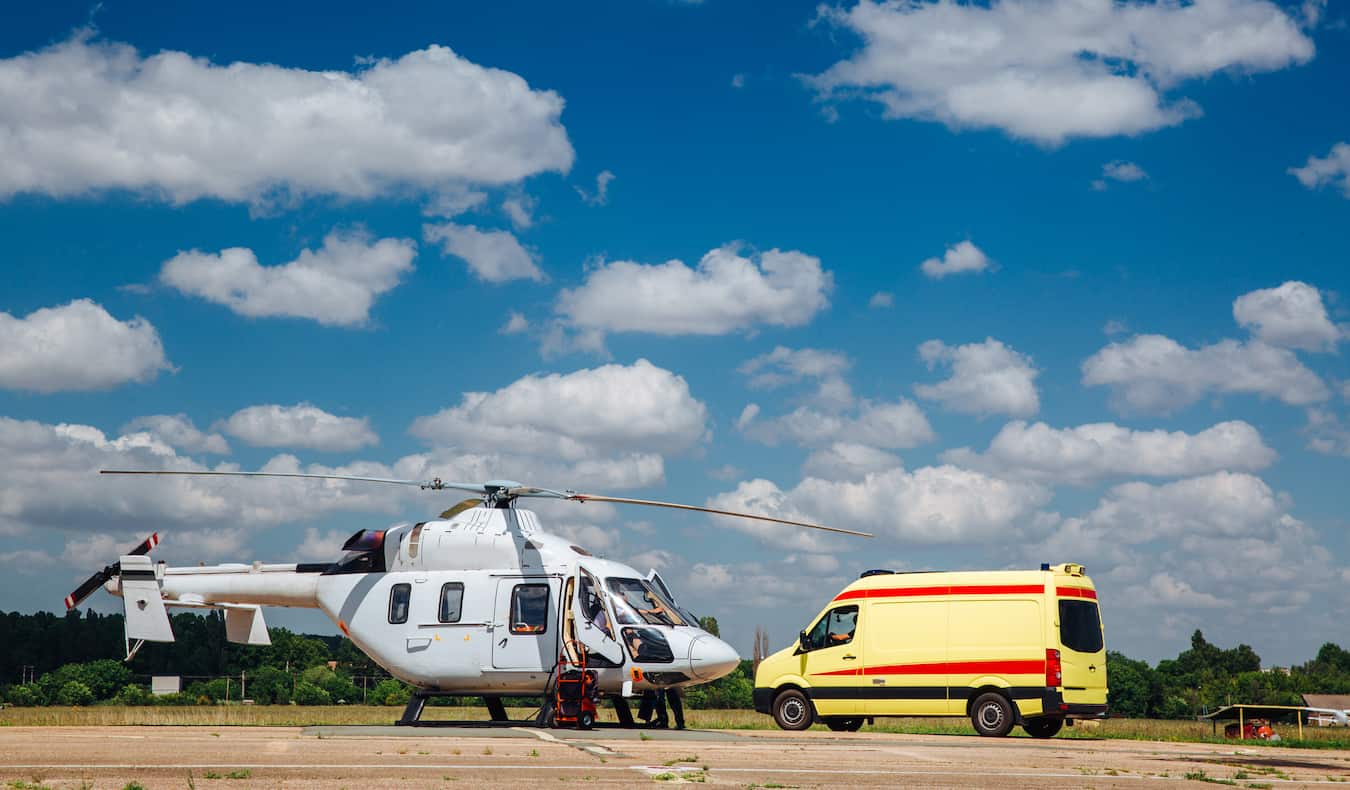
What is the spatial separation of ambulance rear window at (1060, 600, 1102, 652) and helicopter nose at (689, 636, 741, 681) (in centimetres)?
588

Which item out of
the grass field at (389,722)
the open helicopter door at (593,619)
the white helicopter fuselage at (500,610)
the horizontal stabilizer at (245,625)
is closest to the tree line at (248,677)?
the grass field at (389,722)

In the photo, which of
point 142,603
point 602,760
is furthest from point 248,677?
point 602,760

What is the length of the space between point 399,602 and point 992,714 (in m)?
11.2

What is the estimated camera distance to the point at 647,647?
23.9 m

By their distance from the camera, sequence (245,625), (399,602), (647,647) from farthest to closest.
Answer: (245,625) → (399,602) → (647,647)

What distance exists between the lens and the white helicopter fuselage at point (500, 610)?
78.8 ft

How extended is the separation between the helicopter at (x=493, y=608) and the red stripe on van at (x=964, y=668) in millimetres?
2896

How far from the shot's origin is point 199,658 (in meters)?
69.4

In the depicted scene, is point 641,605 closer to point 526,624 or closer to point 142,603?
point 526,624

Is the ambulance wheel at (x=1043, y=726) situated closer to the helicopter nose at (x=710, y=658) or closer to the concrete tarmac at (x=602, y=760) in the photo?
the concrete tarmac at (x=602, y=760)

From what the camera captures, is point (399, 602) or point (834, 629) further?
point (834, 629)

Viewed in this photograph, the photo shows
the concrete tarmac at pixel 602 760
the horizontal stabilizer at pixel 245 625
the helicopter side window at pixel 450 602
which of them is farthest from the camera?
the horizontal stabilizer at pixel 245 625

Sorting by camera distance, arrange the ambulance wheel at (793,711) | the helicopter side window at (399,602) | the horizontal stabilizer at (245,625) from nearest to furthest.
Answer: the helicopter side window at (399,602) → the ambulance wheel at (793,711) → the horizontal stabilizer at (245,625)

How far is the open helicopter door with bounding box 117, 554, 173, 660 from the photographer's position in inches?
1072
